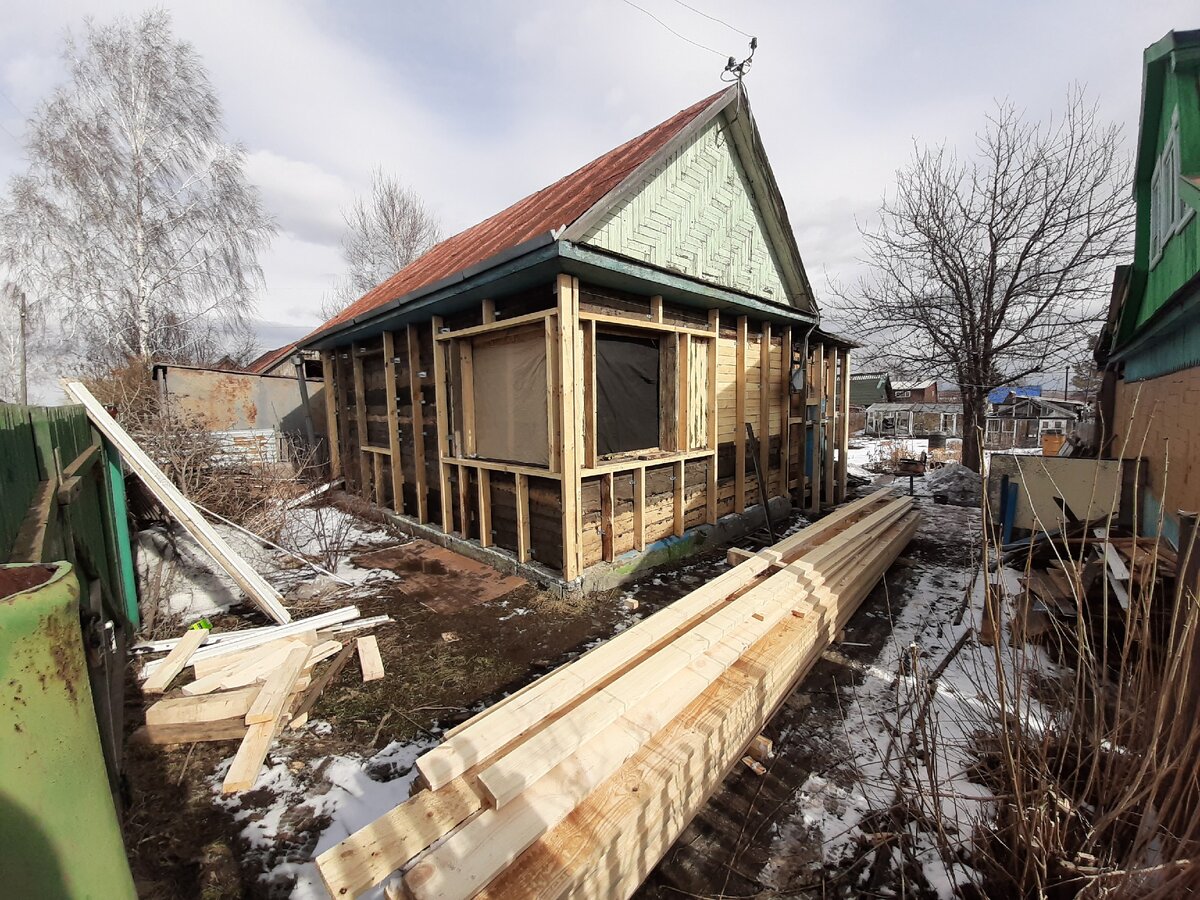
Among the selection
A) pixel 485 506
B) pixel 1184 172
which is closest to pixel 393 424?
pixel 485 506

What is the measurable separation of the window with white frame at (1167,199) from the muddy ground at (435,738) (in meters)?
4.61


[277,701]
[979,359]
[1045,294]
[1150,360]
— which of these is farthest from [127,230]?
[1045,294]

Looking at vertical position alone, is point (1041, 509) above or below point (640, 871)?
above

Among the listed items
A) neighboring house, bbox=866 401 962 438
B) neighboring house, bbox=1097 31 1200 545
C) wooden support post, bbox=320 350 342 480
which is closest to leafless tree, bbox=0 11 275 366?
wooden support post, bbox=320 350 342 480

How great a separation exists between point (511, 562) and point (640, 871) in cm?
351

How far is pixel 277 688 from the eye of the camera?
287 cm

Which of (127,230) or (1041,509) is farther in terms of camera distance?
(127,230)

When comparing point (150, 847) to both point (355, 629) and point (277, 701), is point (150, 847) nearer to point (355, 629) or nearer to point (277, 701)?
point (277, 701)

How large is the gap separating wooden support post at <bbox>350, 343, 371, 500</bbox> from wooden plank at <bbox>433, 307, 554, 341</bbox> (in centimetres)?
281

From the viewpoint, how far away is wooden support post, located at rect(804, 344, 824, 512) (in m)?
8.49

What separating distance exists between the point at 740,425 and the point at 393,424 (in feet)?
16.2

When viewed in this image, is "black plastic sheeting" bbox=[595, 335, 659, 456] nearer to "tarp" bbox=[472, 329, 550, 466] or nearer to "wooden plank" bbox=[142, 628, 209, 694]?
"tarp" bbox=[472, 329, 550, 466]

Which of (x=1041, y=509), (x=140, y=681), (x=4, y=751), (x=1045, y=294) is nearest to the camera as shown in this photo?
(x=4, y=751)

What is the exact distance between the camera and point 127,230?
11.9 metres
